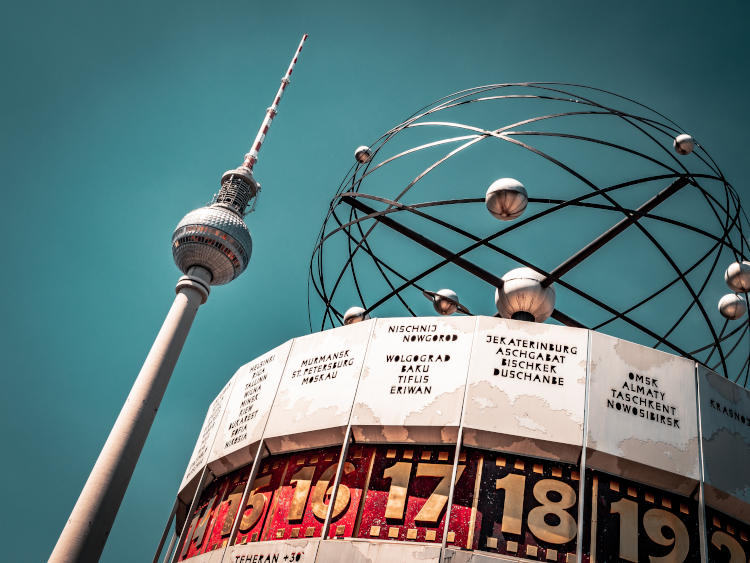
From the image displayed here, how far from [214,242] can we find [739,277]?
4245 cm

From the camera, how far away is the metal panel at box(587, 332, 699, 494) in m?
10.8

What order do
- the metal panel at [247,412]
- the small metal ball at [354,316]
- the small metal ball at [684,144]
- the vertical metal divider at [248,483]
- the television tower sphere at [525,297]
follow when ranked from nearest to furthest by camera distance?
1. the vertical metal divider at [248,483]
2. the metal panel at [247,412]
3. the small metal ball at [684,144]
4. the television tower sphere at [525,297]
5. the small metal ball at [354,316]

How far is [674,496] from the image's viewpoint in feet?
35.9

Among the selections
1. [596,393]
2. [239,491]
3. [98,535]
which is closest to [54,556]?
[98,535]

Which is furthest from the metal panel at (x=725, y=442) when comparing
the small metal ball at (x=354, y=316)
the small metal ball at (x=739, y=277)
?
the small metal ball at (x=354, y=316)

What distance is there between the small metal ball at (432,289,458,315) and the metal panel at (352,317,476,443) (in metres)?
4.64

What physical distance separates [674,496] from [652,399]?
1.50 m

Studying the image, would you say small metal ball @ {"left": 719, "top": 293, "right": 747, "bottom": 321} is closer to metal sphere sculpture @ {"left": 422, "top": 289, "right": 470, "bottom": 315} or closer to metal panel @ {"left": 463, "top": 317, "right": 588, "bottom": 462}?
metal panel @ {"left": 463, "top": 317, "right": 588, "bottom": 462}

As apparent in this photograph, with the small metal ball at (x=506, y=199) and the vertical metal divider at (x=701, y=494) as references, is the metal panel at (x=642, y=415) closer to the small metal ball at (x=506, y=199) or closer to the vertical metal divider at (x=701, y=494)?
the vertical metal divider at (x=701, y=494)

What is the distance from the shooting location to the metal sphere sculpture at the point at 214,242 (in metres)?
52.0

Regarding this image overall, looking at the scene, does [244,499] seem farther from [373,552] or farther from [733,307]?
[733,307]

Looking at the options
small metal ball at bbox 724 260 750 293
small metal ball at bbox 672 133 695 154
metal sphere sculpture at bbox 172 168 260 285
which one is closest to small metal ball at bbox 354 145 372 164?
small metal ball at bbox 672 133 695 154

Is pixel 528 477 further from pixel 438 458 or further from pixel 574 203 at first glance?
pixel 574 203

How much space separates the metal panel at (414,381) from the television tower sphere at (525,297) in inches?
89.5
